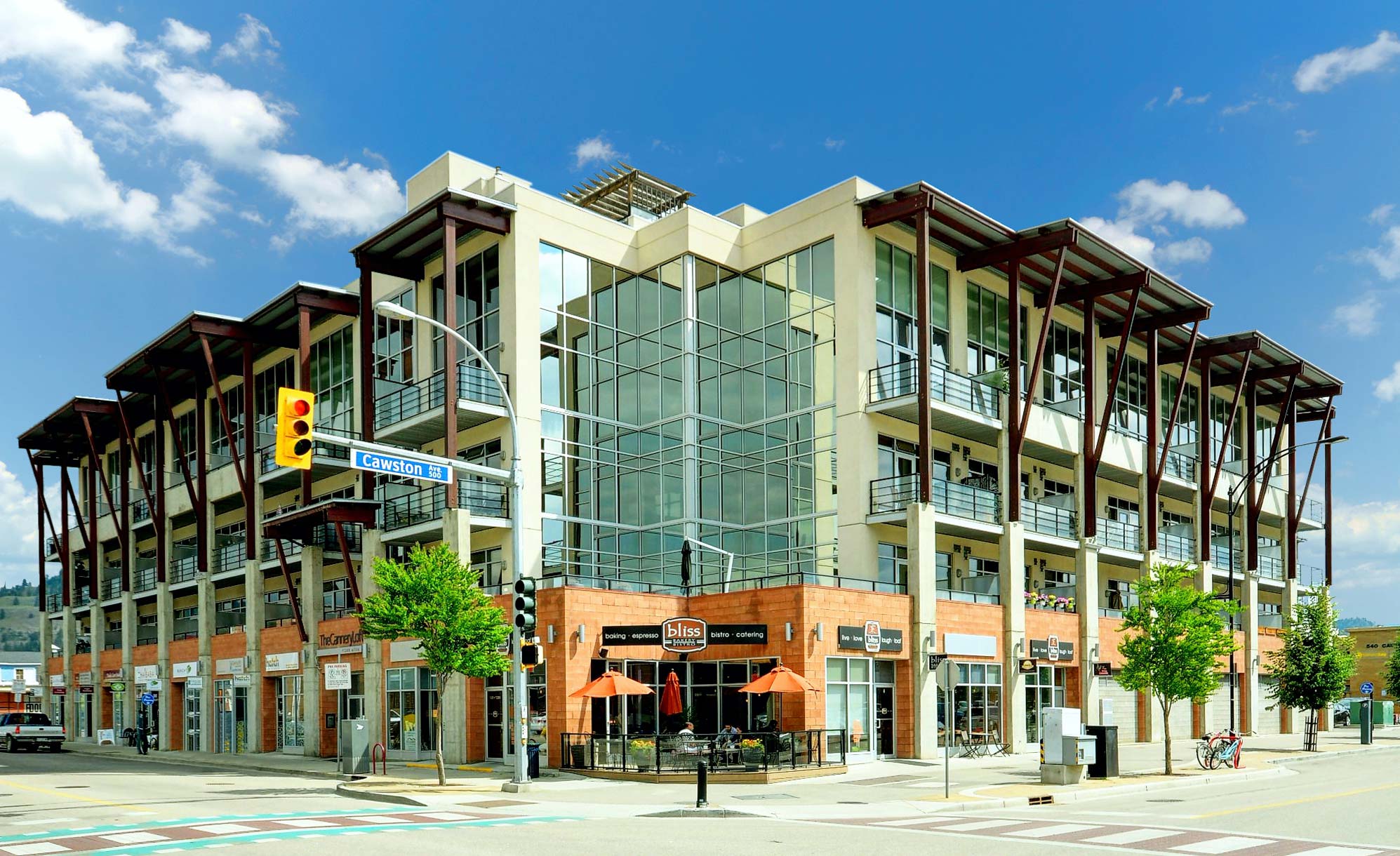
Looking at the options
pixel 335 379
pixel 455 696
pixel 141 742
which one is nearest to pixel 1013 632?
pixel 455 696

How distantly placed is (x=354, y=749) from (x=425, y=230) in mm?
16968

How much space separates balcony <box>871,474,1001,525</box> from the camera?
130 feet

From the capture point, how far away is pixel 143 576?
62500 millimetres

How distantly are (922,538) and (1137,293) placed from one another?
1439 centimetres

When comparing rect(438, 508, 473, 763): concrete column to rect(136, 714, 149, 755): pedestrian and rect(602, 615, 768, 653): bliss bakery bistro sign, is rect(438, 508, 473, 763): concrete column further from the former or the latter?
rect(136, 714, 149, 755): pedestrian

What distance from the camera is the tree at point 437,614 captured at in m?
30.1

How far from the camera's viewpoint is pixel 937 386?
132ft

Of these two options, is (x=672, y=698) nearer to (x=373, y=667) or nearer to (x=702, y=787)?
(x=702, y=787)

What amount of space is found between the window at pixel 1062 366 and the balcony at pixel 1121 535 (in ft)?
16.2

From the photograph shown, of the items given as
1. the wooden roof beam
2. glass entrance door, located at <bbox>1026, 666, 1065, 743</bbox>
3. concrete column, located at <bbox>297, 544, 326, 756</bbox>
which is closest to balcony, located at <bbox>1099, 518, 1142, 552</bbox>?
glass entrance door, located at <bbox>1026, 666, 1065, 743</bbox>

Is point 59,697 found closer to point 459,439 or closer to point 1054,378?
point 459,439

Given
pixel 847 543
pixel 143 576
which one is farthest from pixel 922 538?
pixel 143 576

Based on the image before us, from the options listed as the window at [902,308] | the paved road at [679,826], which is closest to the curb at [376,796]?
the paved road at [679,826]

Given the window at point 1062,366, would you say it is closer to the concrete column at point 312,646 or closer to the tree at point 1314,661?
the tree at point 1314,661
